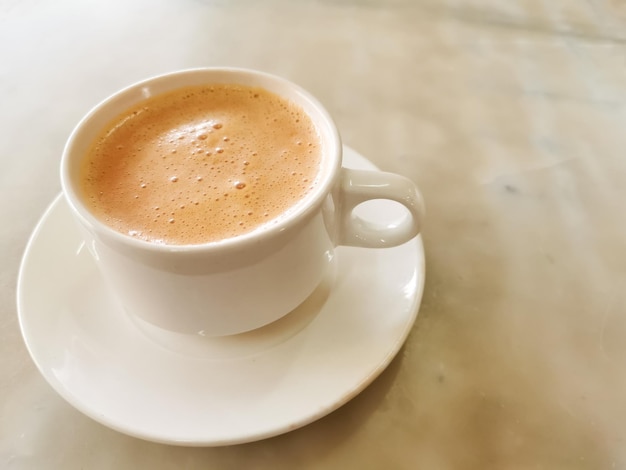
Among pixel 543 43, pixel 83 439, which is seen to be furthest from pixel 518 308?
pixel 543 43

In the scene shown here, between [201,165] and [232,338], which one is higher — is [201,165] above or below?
above

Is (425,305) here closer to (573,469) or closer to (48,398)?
(573,469)

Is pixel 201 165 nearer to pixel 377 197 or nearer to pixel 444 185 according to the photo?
pixel 377 197

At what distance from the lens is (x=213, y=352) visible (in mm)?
610

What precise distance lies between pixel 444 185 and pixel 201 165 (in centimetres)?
40

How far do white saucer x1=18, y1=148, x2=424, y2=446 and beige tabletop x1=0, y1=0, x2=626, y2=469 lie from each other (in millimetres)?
58

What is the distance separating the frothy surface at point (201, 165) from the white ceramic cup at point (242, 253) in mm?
22

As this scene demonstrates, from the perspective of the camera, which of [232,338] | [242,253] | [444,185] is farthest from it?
[444,185]

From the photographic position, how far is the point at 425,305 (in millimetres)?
700

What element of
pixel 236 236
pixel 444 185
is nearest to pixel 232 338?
pixel 236 236

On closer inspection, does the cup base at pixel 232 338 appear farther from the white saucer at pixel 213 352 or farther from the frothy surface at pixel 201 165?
the frothy surface at pixel 201 165

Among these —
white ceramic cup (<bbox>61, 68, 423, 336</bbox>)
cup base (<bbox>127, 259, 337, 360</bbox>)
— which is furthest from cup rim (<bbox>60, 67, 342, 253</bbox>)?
cup base (<bbox>127, 259, 337, 360</bbox>)

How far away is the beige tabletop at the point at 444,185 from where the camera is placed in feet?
1.91

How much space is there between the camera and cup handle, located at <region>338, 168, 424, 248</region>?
60cm
